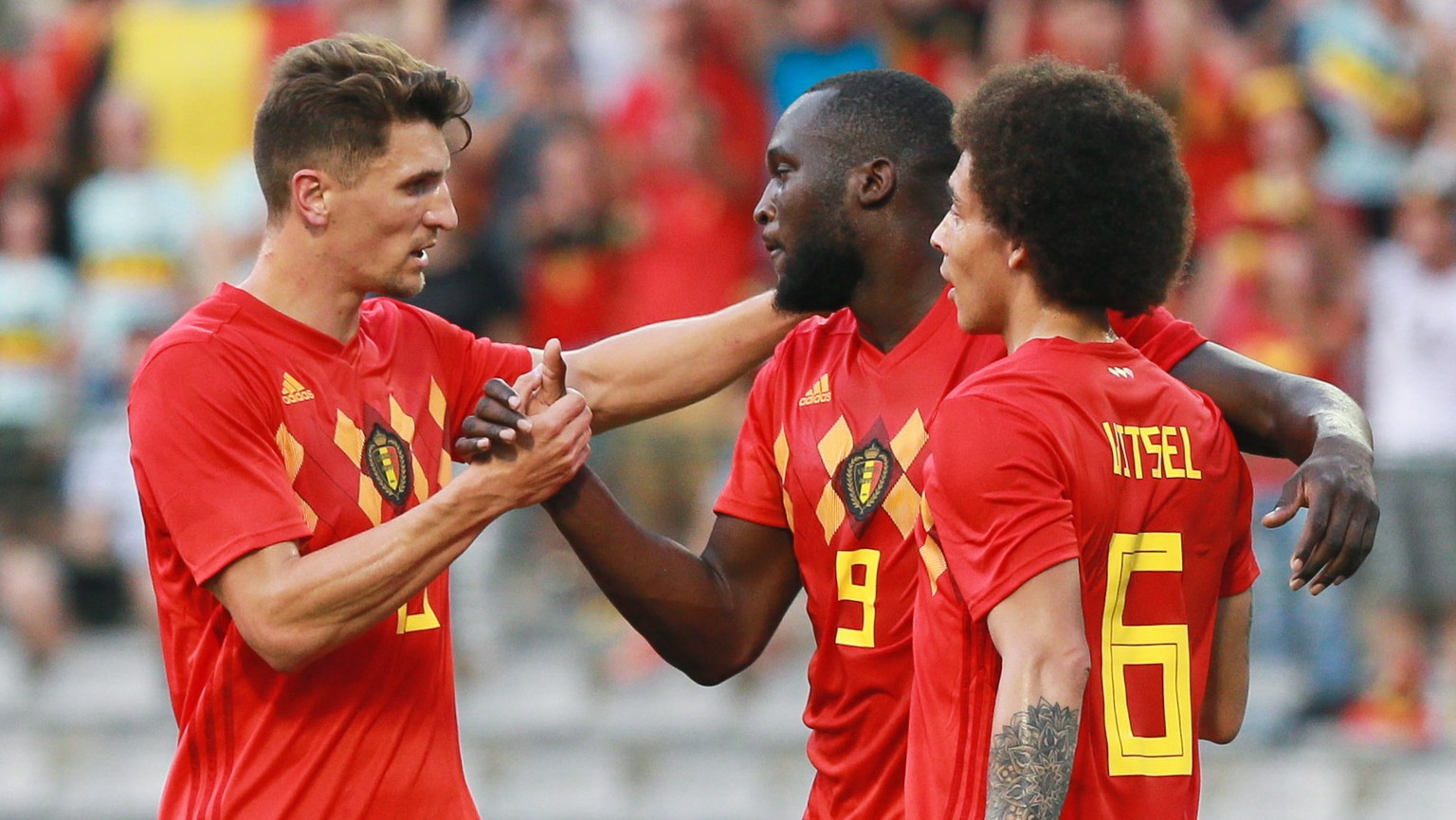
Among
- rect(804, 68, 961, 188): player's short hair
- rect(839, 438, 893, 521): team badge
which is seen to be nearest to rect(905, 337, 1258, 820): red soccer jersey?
rect(839, 438, 893, 521): team badge

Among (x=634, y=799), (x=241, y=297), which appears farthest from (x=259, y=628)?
(x=634, y=799)

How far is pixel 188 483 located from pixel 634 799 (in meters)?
5.01

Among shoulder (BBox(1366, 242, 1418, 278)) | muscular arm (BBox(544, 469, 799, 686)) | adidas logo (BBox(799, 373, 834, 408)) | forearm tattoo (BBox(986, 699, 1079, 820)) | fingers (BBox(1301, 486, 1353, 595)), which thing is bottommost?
forearm tattoo (BBox(986, 699, 1079, 820))

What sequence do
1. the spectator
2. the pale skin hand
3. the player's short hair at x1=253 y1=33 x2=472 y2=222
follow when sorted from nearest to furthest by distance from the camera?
1. the player's short hair at x1=253 y1=33 x2=472 y2=222
2. the pale skin hand
3. the spectator

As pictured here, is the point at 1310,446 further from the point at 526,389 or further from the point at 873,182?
the point at 526,389

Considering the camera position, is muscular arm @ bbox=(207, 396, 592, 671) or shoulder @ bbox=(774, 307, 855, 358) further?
shoulder @ bbox=(774, 307, 855, 358)

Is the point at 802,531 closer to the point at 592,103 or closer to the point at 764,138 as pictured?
the point at 764,138

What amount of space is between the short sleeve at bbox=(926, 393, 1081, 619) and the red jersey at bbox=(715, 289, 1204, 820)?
0.68 metres

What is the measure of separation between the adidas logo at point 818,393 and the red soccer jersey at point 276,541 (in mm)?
874

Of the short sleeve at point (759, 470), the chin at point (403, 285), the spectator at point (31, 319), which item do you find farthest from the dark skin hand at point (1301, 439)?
the spectator at point (31, 319)

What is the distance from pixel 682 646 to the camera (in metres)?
4.56

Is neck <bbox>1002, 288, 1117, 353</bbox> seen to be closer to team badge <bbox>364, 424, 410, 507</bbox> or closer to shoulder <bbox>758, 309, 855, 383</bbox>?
shoulder <bbox>758, 309, 855, 383</bbox>

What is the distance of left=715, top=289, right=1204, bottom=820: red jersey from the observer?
418 centimetres

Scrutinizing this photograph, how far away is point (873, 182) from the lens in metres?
4.38
